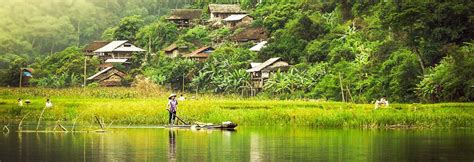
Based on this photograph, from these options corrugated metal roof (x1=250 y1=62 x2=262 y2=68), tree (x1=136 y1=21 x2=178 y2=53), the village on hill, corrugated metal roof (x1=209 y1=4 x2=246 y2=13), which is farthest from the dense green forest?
corrugated metal roof (x1=209 y1=4 x2=246 y2=13)

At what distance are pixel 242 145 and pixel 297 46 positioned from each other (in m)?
44.9

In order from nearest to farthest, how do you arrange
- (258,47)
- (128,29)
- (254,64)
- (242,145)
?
1. (242,145)
2. (254,64)
3. (258,47)
4. (128,29)

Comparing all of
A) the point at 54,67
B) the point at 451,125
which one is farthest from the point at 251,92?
the point at 451,125

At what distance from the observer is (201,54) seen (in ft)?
265

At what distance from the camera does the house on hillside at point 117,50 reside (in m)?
87.1

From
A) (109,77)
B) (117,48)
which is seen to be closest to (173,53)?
(117,48)

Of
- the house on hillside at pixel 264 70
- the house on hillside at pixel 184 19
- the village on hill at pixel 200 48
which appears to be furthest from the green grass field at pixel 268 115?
the house on hillside at pixel 184 19

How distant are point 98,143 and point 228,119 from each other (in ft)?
33.6

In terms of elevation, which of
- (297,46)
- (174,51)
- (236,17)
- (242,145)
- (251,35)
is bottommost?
(242,145)

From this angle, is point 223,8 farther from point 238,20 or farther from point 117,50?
point 117,50

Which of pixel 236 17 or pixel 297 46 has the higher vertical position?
pixel 236 17

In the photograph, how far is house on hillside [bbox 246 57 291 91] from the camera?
226 feet

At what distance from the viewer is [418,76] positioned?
48.9 m

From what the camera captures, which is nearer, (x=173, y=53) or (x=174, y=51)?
(x=173, y=53)
